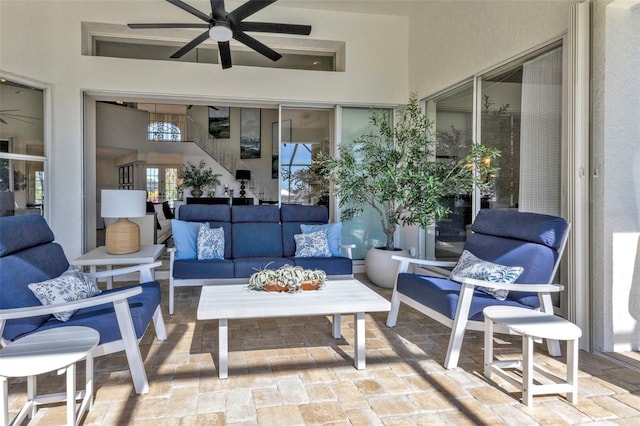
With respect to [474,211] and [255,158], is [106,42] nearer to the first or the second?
[474,211]

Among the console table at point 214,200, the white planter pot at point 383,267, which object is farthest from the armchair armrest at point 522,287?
the console table at point 214,200

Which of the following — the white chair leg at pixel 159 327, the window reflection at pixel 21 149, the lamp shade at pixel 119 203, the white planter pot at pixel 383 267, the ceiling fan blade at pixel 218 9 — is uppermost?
the ceiling fan blade at pixel 218 9

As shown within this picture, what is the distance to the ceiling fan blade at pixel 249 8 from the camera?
3.23m

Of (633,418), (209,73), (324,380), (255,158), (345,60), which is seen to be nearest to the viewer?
(633,418)

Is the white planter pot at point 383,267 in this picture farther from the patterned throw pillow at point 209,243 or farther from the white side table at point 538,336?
the white side table at point 538,336

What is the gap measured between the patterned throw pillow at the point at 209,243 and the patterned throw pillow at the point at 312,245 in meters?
0.88

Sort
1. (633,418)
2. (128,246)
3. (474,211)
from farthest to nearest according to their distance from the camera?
(474,211) → (128,246) → (633,418)

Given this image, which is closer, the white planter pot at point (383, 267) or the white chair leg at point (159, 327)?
the white chair leg at point (159, 327)

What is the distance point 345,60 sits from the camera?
5.82 m

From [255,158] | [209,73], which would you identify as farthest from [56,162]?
[255,158]

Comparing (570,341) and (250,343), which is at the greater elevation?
(570,341)

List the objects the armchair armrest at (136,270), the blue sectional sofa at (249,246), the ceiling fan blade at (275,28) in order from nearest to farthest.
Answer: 1. the armchair armrest at (136,270)
2. the ceiling fan blade at (275,28)
3. the blue sectional sofa at (249,246)

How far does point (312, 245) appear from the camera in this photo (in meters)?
4.61

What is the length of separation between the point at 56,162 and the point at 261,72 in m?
2.93
